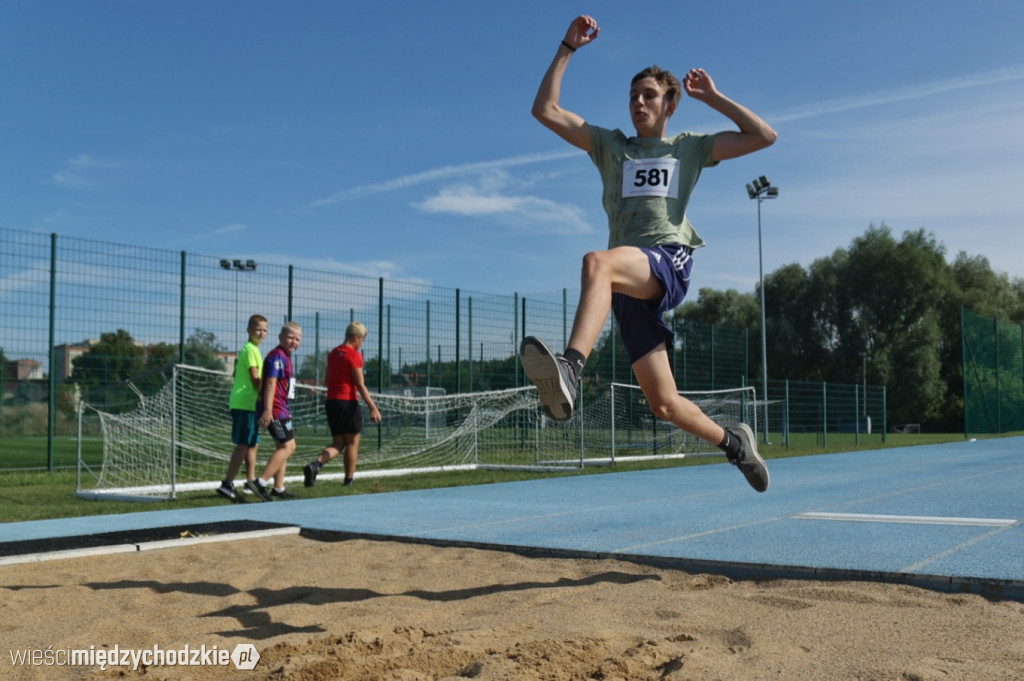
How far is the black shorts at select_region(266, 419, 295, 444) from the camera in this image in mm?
8617

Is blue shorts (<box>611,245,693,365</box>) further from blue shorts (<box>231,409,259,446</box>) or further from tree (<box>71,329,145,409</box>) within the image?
tree (<box>71,329,145,409</box>)

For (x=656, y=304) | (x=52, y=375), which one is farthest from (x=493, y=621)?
(x=52, y=375)

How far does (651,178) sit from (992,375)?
34.3 metres

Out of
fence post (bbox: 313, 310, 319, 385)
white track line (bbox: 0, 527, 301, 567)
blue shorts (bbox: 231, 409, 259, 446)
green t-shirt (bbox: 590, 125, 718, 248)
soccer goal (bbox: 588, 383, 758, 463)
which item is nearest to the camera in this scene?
green t-shirt (bbox: 590, 125, 718, 248)

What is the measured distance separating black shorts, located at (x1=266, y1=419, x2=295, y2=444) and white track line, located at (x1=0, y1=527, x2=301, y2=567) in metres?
2.45

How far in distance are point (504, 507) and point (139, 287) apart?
691cm

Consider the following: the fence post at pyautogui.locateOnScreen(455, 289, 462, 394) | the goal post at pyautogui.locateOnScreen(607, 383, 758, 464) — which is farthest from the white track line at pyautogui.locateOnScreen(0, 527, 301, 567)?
the goal post at pyautogui.locateOnScreen(607, 383, 758, 464)

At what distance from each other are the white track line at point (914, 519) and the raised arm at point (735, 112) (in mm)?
3583

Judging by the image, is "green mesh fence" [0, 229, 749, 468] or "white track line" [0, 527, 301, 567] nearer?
"white track line" [0, 527, 301, 567]

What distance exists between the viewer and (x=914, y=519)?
6.77 metres

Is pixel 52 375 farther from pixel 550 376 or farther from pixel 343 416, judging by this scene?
pixel 550 376

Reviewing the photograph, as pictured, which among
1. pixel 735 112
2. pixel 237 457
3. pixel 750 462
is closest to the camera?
pixel 735 112

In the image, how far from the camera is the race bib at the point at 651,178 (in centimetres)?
416

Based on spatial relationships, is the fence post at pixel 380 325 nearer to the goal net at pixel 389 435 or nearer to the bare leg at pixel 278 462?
the goal net at pixel 389 435
